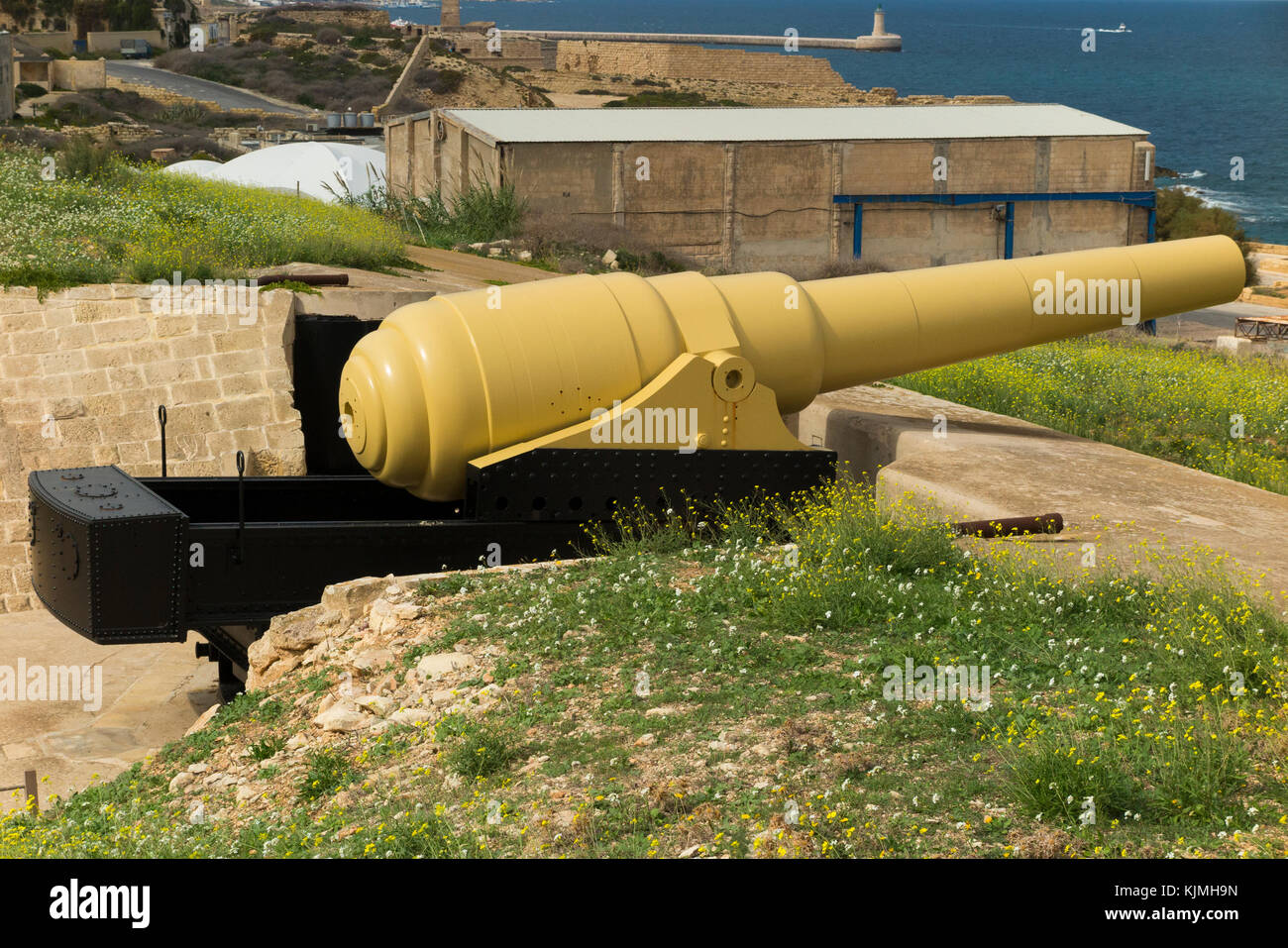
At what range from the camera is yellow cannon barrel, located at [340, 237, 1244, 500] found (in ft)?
22.0

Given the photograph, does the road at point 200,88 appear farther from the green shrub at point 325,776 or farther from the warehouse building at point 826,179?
the green shrub at point 325,776

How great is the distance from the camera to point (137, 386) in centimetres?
1018

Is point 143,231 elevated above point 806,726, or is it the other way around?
point 143,231

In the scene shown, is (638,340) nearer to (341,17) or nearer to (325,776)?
(325,776)

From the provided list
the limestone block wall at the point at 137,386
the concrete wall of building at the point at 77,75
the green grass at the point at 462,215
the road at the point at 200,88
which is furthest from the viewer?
the road at the point at 200,88

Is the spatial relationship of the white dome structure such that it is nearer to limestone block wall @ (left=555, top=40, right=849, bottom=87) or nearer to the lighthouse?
limestone block wall @ (left=555, top=40, right=849, bottom=87)

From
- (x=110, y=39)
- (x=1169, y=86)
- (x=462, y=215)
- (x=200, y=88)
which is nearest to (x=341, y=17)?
(x=110, y=39)

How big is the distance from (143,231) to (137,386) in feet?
11.2

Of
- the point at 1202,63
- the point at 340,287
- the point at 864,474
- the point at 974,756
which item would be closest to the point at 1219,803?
the point at 974,756

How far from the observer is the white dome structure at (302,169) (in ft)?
92.6

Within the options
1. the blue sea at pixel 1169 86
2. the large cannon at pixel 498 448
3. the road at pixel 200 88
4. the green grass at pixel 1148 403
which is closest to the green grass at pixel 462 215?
the green grass at pixel 1148 403

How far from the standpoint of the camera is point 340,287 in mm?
11766

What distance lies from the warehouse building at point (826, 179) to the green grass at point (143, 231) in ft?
48.2

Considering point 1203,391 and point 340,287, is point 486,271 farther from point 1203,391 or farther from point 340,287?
point 1203,391
